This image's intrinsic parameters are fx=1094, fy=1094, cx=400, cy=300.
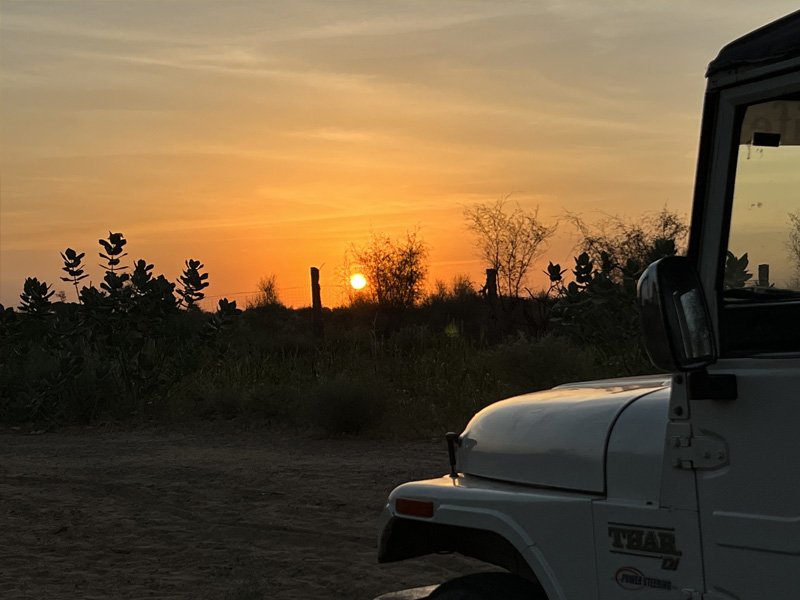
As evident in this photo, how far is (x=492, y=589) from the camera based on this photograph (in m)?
3.20

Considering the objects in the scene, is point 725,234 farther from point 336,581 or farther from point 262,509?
point 262,509

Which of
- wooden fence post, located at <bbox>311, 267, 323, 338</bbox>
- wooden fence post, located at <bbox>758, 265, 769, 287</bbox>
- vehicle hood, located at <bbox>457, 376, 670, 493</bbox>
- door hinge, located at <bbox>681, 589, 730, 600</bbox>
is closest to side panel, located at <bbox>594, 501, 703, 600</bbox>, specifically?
door hinge, located at <bbox>681, 589, 730, 600</bbox>

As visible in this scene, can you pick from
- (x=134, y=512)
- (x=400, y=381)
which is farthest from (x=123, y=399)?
(x=134, y=512)

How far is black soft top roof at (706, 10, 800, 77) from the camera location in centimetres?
226

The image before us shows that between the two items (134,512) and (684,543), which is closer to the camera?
(684,543)

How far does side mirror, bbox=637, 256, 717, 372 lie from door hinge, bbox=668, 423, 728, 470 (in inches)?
9.0

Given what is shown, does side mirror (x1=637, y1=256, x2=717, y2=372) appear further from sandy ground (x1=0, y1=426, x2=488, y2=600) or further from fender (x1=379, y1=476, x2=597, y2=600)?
sandy ground (x1=0, y1=426, x2=488, y2=600)

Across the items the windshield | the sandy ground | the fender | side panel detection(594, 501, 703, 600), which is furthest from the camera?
the sandy ground

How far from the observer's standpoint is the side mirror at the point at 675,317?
7.50 feet

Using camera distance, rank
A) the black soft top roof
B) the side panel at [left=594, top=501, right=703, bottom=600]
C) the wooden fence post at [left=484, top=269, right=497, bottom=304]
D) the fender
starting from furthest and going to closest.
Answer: the wooden fence post at [left=484, top=269, right=497, bottom=304] → the fender → the side panel at [left=594, top=501, right=703, bottom=600] → the black soft top roof

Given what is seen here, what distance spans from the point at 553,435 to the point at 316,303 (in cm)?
2594

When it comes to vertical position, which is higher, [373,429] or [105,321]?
[105,321]

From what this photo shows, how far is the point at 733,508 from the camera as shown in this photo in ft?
7.96

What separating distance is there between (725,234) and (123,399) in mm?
14566
